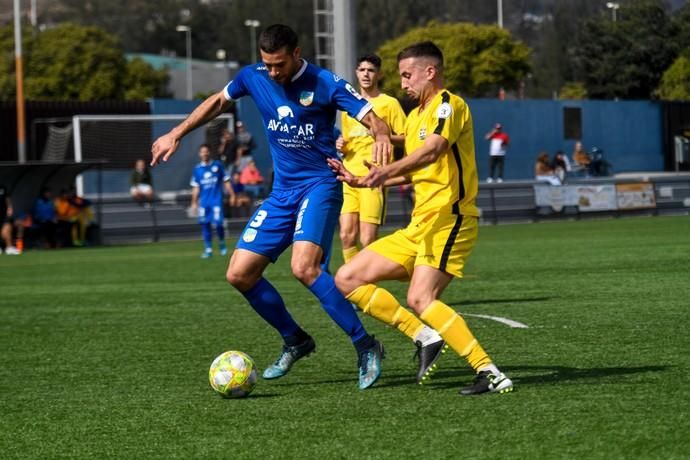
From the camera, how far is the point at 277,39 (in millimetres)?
7594

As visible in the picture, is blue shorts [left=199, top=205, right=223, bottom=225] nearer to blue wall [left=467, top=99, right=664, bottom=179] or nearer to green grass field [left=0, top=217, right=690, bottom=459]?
green grass field [left=0, top=217, right=690, bottom=459]

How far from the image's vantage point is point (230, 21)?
141750mm

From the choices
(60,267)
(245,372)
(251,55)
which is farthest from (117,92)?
(245,372)

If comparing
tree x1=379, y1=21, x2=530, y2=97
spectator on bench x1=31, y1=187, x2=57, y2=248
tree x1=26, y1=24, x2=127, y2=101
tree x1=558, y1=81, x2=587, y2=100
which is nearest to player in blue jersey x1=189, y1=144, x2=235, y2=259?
spectator on bench x1=31, y1=187, x2=57, y2=248

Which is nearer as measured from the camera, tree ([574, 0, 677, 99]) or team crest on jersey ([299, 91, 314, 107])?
team crest on jersey ([299, 91, 314, 107])

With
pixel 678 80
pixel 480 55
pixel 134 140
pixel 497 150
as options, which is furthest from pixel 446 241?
pixel 480 55

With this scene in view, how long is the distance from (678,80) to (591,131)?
33.5 feet

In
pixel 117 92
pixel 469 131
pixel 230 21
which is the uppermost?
pixel 230 21

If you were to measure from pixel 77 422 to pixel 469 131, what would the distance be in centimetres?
261

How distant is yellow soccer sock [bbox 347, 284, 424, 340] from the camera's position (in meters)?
7.48

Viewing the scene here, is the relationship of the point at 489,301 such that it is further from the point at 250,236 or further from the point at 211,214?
the point at 211,214

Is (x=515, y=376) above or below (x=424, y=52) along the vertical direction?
below

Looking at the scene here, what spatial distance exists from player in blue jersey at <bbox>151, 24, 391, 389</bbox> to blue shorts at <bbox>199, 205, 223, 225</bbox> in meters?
16.4

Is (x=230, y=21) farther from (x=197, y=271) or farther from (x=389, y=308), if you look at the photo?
(x=389, y=308)
